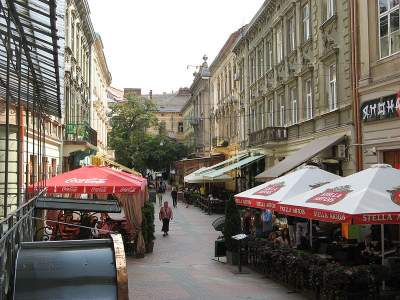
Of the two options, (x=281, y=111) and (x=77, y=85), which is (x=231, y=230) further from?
(x=77, y=85)

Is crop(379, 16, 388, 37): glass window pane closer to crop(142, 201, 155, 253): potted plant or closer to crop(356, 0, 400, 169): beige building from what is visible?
crop(356, 0, 400, 169): beige building

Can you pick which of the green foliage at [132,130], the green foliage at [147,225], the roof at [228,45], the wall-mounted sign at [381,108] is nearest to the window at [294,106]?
the wall-mounted sign at [381,108]

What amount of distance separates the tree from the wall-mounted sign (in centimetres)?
4729

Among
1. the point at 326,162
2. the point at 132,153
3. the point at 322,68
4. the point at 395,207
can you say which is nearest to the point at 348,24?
the point at 322,68

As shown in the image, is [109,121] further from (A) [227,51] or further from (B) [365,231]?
(B) [365,231]

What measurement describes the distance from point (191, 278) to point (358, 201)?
5.05m

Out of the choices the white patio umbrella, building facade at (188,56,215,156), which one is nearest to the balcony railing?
the white patio umbrella

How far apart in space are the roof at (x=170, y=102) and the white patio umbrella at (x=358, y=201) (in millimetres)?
92005

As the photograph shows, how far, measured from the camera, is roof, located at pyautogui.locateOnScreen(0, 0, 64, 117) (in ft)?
15.6

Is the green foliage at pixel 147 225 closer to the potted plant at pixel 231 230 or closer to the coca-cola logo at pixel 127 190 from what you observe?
the coca-cola logo at pixel 127 190

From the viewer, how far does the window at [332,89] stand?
67.2ft

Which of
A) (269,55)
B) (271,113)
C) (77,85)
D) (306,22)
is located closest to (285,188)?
(306,22)

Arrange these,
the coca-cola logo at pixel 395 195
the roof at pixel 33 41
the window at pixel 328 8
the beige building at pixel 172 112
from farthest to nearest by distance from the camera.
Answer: the beige building at pixel 172 112, the window at pixel 328 8, the coca-cola logo at pixel 395 195, the roof at pixel 33 41

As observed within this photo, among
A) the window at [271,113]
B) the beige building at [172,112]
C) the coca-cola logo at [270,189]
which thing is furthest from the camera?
the beige building at [172,112]
